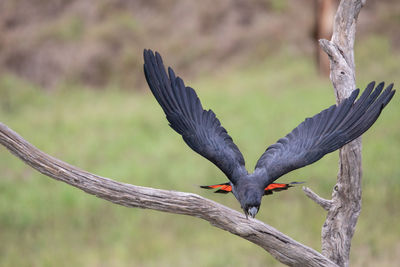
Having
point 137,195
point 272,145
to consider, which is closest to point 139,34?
point 137,195

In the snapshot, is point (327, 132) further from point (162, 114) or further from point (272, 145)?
point (162, 114)

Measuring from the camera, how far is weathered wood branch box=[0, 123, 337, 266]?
2963mm

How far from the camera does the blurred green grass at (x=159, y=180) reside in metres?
6.19

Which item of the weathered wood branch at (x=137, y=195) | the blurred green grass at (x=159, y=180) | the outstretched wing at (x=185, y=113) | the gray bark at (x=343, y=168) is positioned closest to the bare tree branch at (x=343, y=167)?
the gray bark at (x=343, y=168)

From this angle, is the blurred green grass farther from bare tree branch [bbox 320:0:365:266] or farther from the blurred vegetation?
bare tree branch [bbox 320:0:365:266]

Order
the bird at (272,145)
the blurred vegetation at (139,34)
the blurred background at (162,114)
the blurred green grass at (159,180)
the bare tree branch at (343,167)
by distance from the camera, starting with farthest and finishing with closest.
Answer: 1. the blurred vegetation at (139,34)
2. the blurred background at (162,114)
3. the blurred green grass at (159,180)
4. the bare tree branch at (343,167)
5. the bird at (272,145)

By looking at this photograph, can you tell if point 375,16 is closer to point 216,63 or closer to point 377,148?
point 216,63

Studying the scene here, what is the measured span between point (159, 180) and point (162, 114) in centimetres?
314

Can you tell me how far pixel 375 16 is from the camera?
15234 mm

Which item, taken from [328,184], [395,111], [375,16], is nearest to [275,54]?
[375,16]

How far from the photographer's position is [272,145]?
9.53ft

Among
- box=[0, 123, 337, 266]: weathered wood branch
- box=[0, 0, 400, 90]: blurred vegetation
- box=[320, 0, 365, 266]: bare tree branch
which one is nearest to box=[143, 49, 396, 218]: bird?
box=[0, 123, 337, 266]: weathered wood branch

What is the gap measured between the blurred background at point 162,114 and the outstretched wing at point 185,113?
3237mm

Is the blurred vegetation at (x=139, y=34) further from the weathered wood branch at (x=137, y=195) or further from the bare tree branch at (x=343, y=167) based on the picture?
the weathered wood branch at (x=137, y=195)
